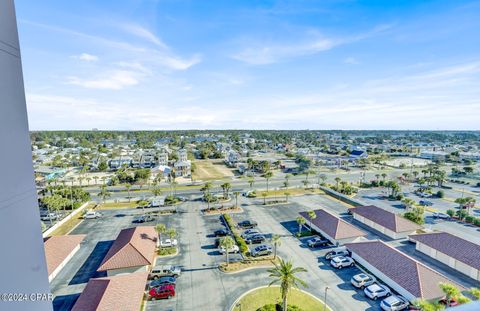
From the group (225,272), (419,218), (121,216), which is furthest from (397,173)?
(121,216)

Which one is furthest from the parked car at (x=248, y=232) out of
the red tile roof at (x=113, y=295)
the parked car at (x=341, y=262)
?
the red tile roof at (x=113, y=295)

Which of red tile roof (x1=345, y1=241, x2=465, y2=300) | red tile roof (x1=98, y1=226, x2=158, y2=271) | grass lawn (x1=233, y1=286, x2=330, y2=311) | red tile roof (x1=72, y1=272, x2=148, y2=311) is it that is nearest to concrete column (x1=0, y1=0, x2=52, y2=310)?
red tile roof (x1=72, y1=272, x2=148, y2=311)

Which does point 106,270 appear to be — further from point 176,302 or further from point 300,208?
point 300,208

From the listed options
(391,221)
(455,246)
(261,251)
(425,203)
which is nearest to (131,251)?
(261,251)

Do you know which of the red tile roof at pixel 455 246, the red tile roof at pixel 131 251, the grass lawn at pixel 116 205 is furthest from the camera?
the grass lawn at pixel 116 205

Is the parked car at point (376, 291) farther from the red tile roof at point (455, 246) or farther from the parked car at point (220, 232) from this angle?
the parked car at point (220, 232)
